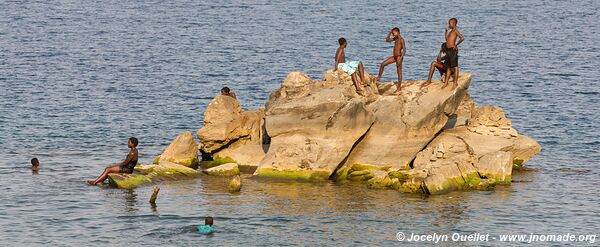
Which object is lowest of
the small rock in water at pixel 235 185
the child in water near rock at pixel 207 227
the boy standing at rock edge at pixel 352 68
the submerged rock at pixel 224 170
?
the child in water near rock at pixel 207 227

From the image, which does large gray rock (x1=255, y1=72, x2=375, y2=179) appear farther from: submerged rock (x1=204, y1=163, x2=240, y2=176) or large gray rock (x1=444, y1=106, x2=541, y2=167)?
large gray rock (x1=444, y1=106, x2=541, y2=167)

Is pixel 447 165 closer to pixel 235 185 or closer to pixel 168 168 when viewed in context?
pixel 235 185

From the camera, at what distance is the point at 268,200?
46.9 m

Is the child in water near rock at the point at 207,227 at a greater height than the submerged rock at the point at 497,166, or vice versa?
the submerged rock at the point at 497,166

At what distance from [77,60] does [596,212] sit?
56715mm

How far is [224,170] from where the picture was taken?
172ft

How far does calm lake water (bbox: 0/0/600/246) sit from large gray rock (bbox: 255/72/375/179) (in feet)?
4.24

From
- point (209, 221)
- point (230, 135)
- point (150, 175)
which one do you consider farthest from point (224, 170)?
point (209, 221)

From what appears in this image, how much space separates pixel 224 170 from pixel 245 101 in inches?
921

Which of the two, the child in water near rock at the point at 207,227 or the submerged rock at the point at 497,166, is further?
the submerged rock at the point at 497,166

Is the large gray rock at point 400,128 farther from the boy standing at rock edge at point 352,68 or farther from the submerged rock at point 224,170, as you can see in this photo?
the submerged rock at point 224,170

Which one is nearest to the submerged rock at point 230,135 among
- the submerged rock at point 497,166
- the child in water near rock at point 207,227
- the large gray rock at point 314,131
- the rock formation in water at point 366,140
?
the rock formation in water at point 366,140

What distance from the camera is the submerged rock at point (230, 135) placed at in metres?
54.1

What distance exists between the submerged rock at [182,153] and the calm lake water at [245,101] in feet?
9.40
